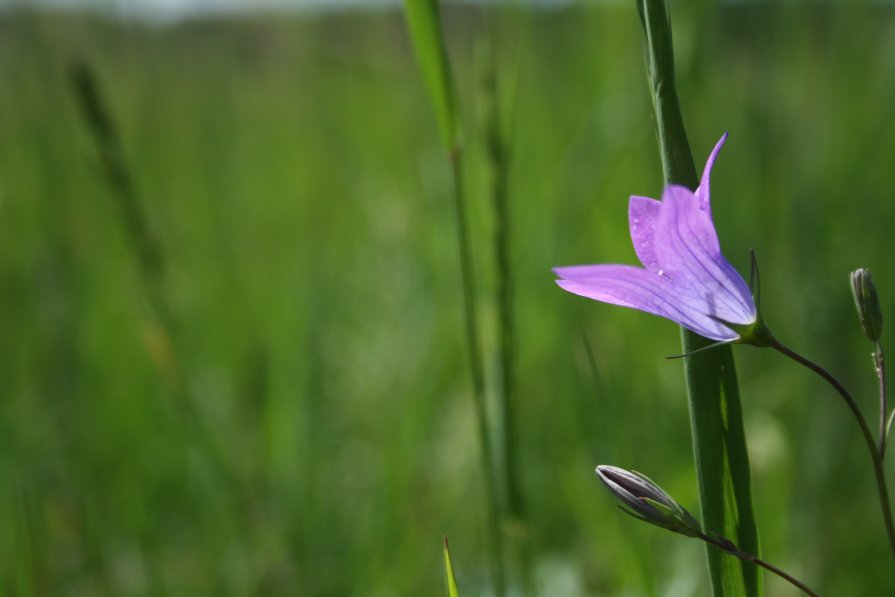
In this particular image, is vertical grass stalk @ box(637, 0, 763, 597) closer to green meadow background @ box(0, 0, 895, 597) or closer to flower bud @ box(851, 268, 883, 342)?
flower bud @ box(851, 268, 883, 342)

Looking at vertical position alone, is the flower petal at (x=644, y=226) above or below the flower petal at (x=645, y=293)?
above

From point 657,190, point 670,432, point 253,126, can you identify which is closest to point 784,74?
point 657,190

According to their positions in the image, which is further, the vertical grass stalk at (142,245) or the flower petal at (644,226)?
the vertical grass stalk at (142,245)

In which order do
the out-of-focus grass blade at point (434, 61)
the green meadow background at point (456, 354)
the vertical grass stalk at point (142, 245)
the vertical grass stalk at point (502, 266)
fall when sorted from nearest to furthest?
the out-of-focus grass blade at point (434, 61), the vertical grass stalk at point (502, 266), the vertical grass stalk at point (142, 245), the green meadow background at point (456, 354)

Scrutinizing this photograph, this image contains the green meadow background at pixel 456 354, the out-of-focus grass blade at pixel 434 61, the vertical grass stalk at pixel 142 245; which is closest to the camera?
the out-of-focus grass blade at pixel 434 61

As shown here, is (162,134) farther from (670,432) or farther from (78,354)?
(670,432)

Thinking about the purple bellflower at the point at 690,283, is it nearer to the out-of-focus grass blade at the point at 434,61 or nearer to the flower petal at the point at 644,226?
the flower petal at the point at 644,226

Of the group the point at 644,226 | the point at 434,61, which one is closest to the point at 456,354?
the point at 434,61

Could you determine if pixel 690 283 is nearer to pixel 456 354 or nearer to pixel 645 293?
pixel 645 293

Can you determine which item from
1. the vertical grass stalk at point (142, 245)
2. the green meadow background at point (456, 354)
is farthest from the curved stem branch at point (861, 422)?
the vertical grass stalk at point (142, 245)
